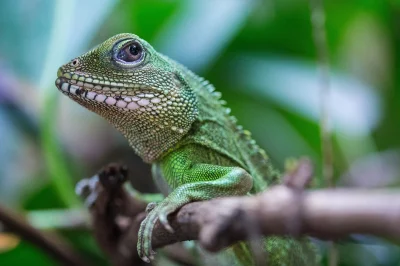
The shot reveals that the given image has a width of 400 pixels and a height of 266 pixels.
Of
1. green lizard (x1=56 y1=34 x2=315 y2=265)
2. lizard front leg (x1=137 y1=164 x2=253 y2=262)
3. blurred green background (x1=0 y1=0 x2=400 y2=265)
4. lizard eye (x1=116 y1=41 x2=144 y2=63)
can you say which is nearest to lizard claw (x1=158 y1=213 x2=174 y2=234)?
lizard front leg (x1=137 y1=164 x2=253 y2=262)

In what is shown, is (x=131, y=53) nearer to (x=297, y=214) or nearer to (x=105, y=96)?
(x=105, y=96)

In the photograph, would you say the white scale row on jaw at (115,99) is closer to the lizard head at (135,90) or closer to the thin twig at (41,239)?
the lizard head at (135,90)

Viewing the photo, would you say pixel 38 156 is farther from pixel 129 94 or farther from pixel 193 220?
pixel 193 220

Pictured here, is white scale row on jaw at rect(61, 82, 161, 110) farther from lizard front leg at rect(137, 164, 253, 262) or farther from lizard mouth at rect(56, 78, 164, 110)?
lizard front leg at rect(137, 164, 253, 262)

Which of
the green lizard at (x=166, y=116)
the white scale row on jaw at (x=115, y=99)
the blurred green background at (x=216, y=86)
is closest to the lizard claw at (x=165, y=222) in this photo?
the green lizard at (x=166, y=116)

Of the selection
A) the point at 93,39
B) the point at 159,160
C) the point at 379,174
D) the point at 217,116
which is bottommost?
the point at 159,160

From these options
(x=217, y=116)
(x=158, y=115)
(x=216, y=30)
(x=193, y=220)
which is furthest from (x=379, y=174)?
(x=193, y=220)

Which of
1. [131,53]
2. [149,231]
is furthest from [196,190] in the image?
[131,53]
